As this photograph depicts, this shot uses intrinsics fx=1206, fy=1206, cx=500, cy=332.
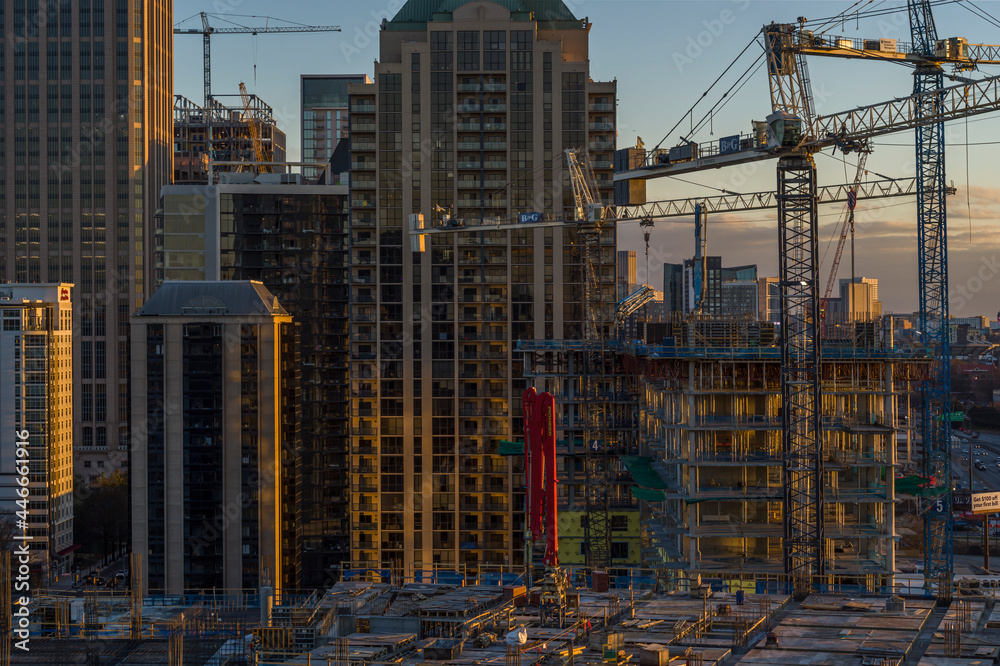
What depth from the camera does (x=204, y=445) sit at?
105 metres

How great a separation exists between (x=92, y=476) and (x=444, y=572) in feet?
332

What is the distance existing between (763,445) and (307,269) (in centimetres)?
6807

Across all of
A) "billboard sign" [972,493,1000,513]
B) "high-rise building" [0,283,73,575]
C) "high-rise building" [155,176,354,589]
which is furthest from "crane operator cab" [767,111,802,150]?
"high-rise building" [0,283,73,575]

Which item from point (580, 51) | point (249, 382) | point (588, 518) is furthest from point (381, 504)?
point (580, 51)

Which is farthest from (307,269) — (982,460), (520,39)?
(982,460)

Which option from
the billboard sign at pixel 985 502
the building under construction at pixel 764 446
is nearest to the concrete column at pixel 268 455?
the building under construction at pixel 764 446

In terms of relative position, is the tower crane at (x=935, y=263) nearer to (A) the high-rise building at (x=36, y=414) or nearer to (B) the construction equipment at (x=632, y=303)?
(B) the construction equipment at (x=632, y=303)

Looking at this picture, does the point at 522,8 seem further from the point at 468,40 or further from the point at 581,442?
the point at 581,442

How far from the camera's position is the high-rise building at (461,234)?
124375 millimetres

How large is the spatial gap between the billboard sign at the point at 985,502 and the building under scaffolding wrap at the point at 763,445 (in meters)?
29.9

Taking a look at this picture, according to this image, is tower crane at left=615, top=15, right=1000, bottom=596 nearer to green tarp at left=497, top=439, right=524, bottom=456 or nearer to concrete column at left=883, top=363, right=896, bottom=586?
concrete column at left=883, top=363, right=896, bottom=586

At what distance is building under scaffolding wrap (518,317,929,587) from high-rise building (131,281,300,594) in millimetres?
42957

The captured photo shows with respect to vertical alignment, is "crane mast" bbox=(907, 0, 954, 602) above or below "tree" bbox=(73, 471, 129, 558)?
above

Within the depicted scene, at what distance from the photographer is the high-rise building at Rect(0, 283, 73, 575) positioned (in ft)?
474
